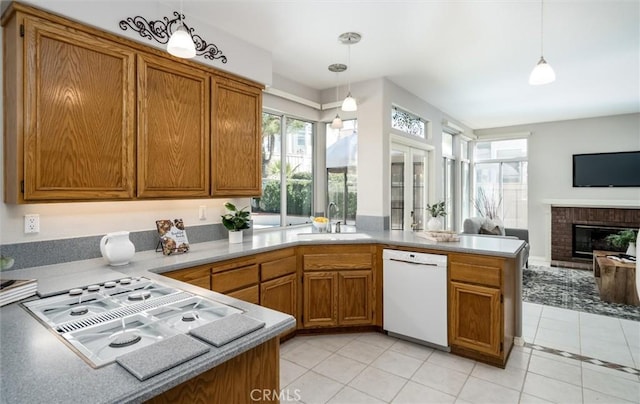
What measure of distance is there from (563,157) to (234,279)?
22.4 feet

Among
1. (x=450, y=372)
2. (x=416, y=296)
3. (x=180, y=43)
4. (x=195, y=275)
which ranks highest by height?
(x=180, y=43)

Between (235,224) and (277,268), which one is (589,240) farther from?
(235,224)

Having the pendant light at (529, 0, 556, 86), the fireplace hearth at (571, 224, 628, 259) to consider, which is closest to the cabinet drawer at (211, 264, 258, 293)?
the pendant light at (529, 0, 556, 86)

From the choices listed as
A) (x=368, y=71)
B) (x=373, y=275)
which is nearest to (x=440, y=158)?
(x=368, y=71)

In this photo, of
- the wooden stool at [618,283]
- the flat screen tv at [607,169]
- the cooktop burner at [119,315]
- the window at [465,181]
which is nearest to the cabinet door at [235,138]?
the cooktop burner at [119,315]

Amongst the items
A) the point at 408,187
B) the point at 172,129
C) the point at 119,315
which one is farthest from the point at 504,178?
the point at 119,315

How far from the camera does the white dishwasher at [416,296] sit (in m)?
2.80

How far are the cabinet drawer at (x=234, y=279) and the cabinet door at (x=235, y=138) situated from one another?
0.70 m

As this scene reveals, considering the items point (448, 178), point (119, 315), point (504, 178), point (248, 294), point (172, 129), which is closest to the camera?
point (119, 315)

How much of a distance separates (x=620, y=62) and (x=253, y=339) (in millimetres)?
4583

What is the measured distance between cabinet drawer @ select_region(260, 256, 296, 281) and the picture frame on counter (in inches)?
24.6

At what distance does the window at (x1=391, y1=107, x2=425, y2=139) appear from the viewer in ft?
13.9

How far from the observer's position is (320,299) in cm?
311

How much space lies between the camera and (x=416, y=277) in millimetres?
2912
